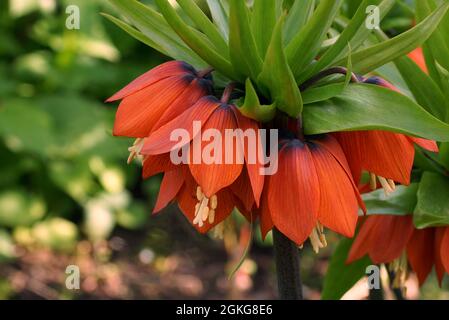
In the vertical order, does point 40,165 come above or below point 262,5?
above

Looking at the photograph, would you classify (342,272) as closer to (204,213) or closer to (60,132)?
(204,213)

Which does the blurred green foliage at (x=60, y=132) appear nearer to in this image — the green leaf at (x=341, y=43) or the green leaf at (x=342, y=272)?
the green leaf at (x=342, y=272)

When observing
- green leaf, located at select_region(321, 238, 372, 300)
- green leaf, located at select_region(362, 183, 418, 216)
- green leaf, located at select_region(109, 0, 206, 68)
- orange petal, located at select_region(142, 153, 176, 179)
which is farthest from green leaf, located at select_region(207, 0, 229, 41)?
green leaf, located at select_region(321, 238, 372, 300)

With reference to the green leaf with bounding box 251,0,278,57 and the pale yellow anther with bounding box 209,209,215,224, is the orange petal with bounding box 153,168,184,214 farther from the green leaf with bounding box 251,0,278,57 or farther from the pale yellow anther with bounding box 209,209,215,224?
the green leaf with bounding box 251,0,278,57

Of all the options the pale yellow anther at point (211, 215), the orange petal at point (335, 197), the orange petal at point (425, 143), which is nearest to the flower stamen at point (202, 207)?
the pale yellow anther at point (211, 215)

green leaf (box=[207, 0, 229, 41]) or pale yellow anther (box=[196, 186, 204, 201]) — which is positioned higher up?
green leaf (box=[207, 0, 229, 41])
